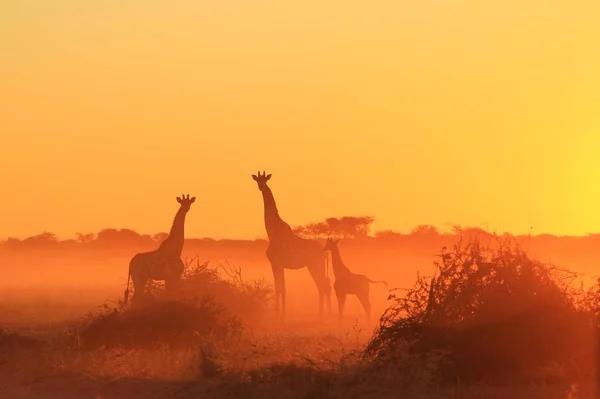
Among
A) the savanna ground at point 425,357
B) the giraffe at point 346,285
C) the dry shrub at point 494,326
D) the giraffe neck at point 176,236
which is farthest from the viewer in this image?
the giraffe at point 346,285

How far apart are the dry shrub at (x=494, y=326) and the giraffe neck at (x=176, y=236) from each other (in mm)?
10803

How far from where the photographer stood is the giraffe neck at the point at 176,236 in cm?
2777

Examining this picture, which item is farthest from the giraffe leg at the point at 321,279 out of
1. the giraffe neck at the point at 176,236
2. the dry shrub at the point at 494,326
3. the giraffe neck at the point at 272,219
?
the dry shrub at the point at 494,326

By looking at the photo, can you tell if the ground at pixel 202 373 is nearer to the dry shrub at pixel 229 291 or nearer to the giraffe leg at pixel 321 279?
the dry shrub at pixel 229 291

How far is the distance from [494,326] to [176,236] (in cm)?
1276

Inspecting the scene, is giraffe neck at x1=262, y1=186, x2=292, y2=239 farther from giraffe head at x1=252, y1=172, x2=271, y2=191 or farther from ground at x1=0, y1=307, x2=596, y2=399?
ground at x1=0, y1=307, x2=596, y2=399

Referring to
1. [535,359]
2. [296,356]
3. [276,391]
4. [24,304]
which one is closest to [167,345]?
[296,356]

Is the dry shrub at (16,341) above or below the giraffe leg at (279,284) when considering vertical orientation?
below

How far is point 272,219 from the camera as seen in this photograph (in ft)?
104

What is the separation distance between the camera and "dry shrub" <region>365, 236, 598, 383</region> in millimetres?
16531

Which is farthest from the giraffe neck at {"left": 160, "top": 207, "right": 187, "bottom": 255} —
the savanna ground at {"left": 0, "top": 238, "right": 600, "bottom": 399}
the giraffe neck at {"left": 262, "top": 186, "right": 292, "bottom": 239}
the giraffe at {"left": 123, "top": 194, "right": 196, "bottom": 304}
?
the savanna ground at {"left": 0, "top": 238, "right": 600, "bottom": 399}

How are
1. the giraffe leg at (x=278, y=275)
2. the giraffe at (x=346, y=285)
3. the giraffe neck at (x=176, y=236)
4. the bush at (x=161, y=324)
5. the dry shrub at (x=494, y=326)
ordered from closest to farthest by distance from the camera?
1. the dry shrub at (x=494, y=326)
2. the bush at (x=161, y=324)
3. the giraffe neck at (x=176, y=236)
4. the giraffe at (x=346, y=285)
5. the giraffe leg at (x=278, y=275)

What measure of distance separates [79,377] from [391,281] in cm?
4202

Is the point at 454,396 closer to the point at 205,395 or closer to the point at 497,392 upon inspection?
the point at 497,392
